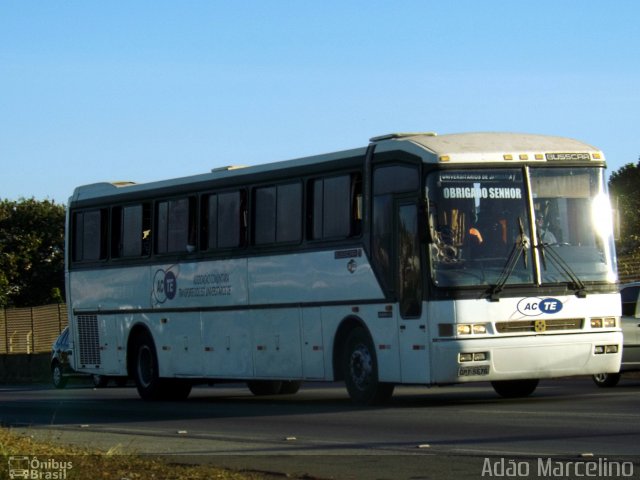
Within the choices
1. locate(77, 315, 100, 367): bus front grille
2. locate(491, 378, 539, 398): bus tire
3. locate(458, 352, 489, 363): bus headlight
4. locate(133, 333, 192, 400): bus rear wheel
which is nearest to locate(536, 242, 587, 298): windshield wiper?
locate(458, 352, 489, 363): bus headlight

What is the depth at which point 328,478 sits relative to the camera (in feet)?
37.1

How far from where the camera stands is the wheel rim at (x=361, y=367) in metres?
19.8

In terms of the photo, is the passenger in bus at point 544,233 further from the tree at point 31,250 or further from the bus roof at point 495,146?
the tree at point 31,250

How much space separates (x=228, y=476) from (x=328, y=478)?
80 centimetres

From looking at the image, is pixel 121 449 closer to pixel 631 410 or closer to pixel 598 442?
pixel 598 442

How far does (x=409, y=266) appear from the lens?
18.8 m

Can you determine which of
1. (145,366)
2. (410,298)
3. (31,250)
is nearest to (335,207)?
(410,298)

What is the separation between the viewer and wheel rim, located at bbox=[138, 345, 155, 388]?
25581 mm

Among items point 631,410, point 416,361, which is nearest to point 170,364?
point 416,361

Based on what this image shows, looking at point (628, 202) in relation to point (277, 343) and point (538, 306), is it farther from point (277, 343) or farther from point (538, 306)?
point (538, 306)

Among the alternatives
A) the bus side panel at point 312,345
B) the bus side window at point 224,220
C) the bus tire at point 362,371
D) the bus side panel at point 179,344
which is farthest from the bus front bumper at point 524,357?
the bus side panel at point 179,344

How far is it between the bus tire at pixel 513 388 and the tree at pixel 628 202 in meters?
3.08

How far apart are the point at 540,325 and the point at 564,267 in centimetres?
87

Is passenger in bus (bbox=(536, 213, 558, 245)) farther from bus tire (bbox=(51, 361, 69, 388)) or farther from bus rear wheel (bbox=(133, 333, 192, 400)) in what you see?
bus tire (bbox=(51, 361, 69, 388))
